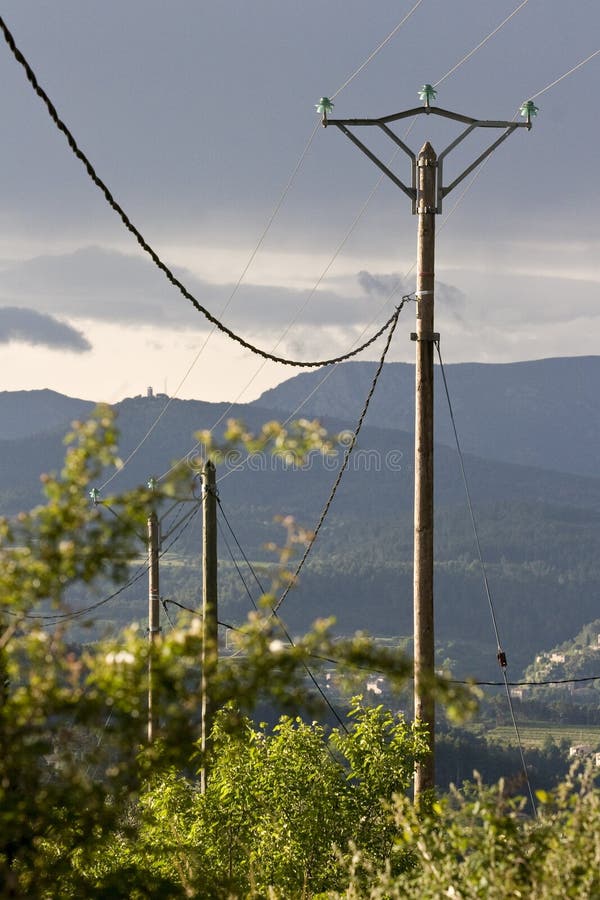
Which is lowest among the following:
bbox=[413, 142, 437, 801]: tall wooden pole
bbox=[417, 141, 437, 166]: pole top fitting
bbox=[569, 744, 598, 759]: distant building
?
bbox=[569, 744, 598, 759]: distant building

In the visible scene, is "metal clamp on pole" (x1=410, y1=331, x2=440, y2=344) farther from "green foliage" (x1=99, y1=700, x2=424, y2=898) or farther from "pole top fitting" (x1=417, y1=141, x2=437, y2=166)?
"green foliage" (x1=99, y1=700, x2=424, y2=898)

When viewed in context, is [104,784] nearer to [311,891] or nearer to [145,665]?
[145,665]

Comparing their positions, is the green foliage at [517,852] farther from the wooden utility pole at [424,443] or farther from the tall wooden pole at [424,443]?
the tall wooden pole at [424,443]

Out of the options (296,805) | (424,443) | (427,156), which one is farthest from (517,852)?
(427,156)

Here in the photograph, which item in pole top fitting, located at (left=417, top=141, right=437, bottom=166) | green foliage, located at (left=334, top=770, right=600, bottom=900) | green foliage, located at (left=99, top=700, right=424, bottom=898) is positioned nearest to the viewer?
green foliage, located at (left=334, top=770, right=600, bottom=900)

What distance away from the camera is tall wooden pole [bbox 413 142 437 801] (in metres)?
15.1

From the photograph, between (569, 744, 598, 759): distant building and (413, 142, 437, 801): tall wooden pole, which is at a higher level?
(413, 142, 437, 801): tall wooden pole

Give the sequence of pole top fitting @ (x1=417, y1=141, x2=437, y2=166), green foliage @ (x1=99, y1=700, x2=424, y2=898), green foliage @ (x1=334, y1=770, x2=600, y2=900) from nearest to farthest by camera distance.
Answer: green foliage @ (x1=334, y1=770, x2=600, y2=900) < green foliage @ (x1=99, y1=700, x2=424, y2=898) < pole top fitting @ (x1=417, y1=141, x2=437, y2=166)

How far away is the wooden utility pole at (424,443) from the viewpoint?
15.1 m

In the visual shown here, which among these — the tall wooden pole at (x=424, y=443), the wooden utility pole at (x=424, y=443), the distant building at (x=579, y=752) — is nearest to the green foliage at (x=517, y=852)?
the distant building at (x=579, y=752)

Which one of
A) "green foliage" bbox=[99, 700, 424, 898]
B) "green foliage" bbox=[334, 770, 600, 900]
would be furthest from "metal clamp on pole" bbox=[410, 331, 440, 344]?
"green foliage" bbox=[334, 770, 600, 900]

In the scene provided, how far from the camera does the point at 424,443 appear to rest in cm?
1549

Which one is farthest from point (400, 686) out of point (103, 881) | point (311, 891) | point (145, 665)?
point (311, 891)

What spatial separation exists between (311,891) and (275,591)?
378 inches
